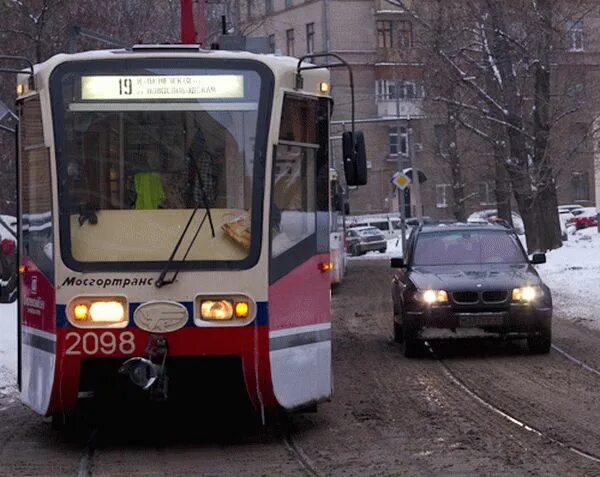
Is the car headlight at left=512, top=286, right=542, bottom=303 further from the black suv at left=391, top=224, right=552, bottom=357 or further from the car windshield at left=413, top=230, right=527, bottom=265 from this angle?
the car windshield at left=413, top=230, right=527, bottom=265

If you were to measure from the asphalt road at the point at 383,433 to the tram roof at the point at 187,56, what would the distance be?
2.79m

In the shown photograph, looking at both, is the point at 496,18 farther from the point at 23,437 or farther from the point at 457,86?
the point at 23,437

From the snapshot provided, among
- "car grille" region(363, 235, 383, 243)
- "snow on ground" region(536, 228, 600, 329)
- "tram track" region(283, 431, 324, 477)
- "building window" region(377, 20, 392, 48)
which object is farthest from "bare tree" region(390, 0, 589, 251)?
"building window" region(377, 20, 392, 48)

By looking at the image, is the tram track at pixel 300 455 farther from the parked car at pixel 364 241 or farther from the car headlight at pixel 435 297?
the parked car at pixel 364 241

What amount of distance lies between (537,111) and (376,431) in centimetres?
2825

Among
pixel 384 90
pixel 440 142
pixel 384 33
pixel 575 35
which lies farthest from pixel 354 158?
pixel 384 90

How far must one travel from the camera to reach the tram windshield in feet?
34.0

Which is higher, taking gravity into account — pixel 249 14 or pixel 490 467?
pixel 249 14

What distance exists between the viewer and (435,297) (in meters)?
16.4

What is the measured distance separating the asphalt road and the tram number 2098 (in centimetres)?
82

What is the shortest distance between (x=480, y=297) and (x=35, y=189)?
7034mm

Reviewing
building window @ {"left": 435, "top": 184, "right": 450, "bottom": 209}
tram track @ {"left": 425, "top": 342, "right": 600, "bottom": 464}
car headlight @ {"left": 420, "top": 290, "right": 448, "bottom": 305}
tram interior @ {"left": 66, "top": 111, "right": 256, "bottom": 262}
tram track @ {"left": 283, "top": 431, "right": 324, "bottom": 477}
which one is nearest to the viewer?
tram track @ {"left": 283, "top": 431, "right": 324, "bottom": 477}

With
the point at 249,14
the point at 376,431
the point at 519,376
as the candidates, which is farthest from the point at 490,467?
the point at 249,14

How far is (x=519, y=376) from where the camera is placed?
14516 mm
